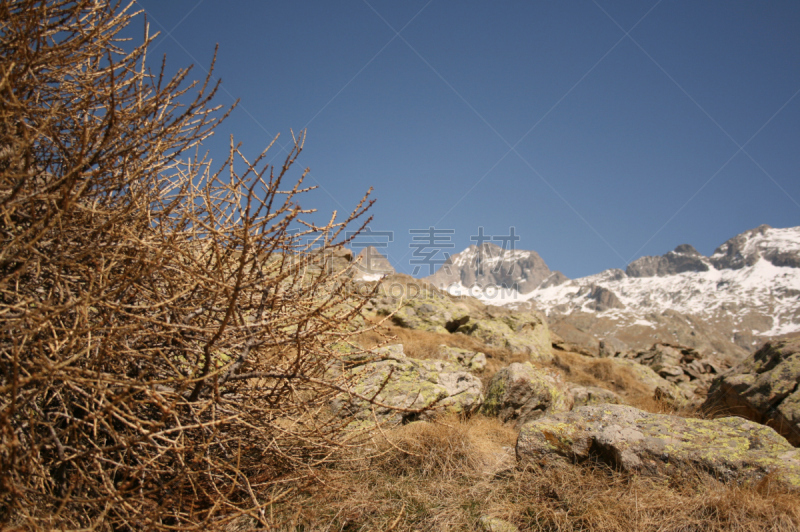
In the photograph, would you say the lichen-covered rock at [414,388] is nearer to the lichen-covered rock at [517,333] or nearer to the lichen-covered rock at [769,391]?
the lichen-covered rock at [769,391]

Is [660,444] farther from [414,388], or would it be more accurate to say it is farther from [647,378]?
[647,378]

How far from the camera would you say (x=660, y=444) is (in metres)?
3.98

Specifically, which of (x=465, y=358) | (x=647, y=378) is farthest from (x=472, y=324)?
(x=465, y=358)

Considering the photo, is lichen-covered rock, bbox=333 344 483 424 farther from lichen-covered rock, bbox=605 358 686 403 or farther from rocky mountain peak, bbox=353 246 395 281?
lichen-covered rock, bbox=605 358 686 403

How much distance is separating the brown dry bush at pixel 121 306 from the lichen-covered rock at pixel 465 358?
7752 mm

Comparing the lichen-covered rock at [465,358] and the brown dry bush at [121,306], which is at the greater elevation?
the lichen-covered rock at [465,358]

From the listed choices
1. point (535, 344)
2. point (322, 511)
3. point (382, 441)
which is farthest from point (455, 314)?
point (322, 511)

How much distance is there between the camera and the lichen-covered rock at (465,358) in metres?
10.6

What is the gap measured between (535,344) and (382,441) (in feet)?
44.4

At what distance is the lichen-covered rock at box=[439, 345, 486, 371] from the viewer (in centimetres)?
1064

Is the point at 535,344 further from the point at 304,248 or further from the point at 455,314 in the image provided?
the point at 304,248

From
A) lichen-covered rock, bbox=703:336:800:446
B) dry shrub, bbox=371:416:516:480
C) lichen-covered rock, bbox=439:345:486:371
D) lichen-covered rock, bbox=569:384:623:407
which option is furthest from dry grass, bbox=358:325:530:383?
lichen-covered rock, bbox=703:336:800:446

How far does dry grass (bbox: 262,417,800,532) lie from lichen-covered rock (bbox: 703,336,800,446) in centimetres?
410

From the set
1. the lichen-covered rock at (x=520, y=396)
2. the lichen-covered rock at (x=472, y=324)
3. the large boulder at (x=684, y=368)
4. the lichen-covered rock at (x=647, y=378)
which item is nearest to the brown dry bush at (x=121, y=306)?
the lichen-covered rock at (x=520, y=396)
